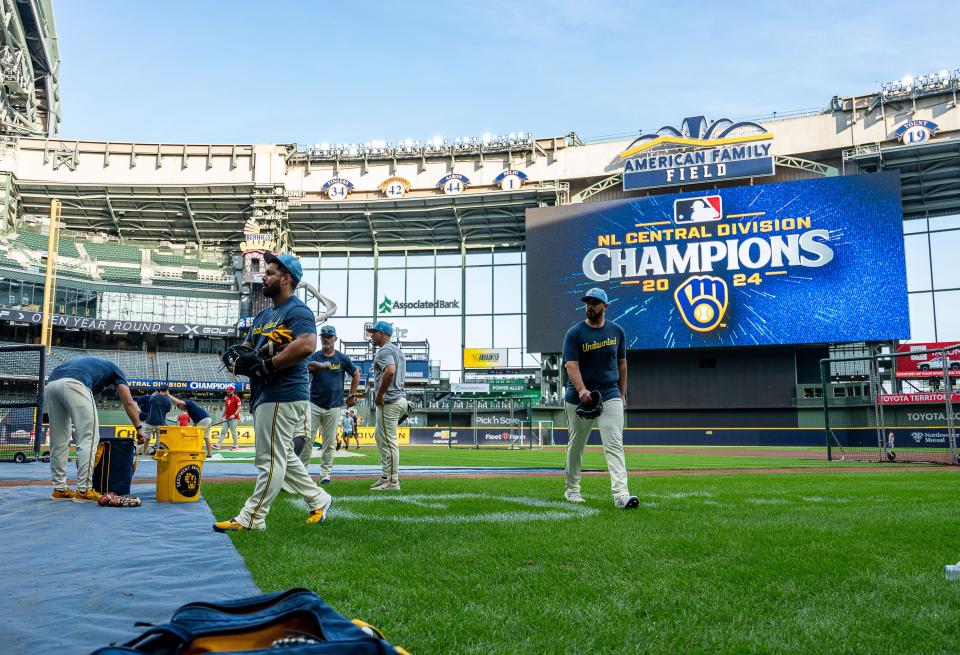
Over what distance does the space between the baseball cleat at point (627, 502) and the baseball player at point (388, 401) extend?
3068 mm

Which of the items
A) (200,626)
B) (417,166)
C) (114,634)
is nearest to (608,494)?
(114,634)

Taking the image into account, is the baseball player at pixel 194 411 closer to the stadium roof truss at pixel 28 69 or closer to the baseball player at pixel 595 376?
the baseball player at pixel 595 376

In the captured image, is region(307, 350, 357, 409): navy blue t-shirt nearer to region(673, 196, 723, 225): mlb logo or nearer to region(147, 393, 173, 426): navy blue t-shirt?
region(147, 393, 173, 426): navy blue t-shirt

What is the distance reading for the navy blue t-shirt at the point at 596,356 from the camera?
727 centimetres

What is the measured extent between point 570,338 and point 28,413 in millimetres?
13243

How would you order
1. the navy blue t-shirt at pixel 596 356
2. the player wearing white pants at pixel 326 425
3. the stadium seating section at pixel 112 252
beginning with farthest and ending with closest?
1. the stadium seating section at pixel 112 252
2. the player wearing white pants at pixel 326 425
3. the navy blue t-shirt at pixel 596 356

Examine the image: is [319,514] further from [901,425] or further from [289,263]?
[901,425]

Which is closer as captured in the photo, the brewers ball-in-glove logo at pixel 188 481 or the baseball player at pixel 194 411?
the brewers ball-in-glove logo at pixel 188 481

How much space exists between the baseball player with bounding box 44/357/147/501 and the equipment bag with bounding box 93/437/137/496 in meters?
0.07

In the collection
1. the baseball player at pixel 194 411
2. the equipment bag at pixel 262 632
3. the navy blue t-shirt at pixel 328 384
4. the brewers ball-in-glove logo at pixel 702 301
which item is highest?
the brewers ball-in-glove logo at pixel 702 301

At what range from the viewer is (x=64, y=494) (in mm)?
7438

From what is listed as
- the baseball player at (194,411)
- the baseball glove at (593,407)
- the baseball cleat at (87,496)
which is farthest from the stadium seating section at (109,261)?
the baseball glove at (593,407)

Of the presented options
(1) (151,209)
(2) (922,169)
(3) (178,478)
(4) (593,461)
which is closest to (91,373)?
(3) (178,478)

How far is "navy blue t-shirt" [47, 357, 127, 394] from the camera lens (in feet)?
24.3
